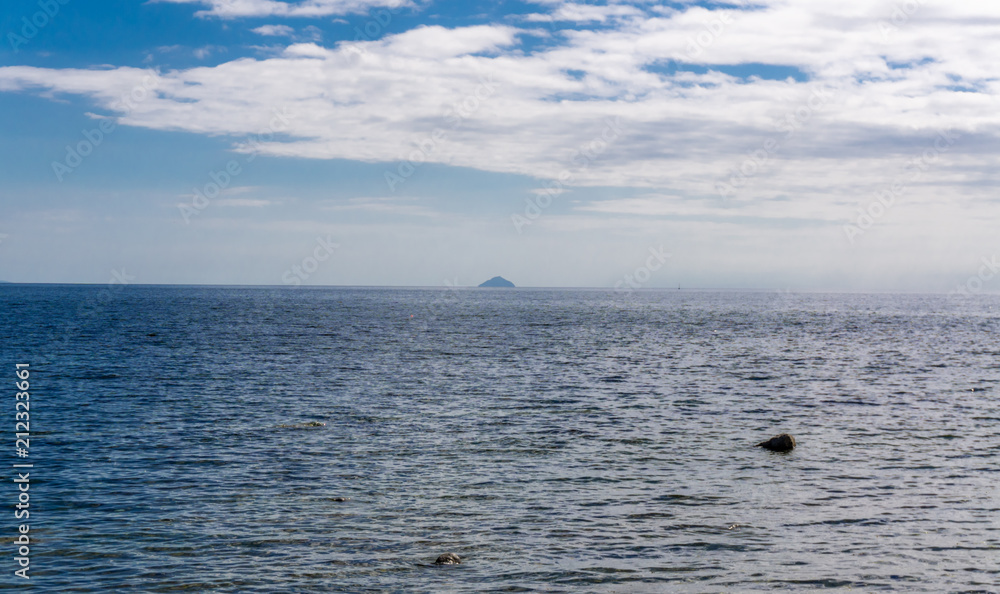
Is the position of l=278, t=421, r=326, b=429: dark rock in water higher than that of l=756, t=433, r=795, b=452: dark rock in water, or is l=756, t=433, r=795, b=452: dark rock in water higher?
l=278, t=421, r=326, b=429: dark rock in water

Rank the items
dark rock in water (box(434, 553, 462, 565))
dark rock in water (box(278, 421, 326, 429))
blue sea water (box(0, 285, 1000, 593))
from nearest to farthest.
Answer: blue sea water (box(0, 285, 1000, 593)) → dark rock in water (box(434, 553, 462, 565)) → dark rock in water (box(278, 421, 326, 429))

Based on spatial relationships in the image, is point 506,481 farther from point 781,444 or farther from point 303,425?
point 303,425

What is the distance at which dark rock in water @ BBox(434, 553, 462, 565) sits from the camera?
59.9 feet

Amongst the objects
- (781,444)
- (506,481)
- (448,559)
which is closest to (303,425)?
(506,481)

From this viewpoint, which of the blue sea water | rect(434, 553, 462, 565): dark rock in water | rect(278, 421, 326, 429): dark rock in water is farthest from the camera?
rect(278, 421, 326, 429): dark rock in water

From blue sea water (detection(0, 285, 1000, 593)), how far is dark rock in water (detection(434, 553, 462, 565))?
1.04ft

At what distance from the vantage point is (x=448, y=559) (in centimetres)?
1834

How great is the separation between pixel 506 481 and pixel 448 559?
790 cm

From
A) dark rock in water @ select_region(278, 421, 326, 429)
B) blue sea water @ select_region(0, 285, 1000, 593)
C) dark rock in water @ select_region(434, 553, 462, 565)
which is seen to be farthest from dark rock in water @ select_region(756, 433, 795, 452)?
dark rock in water @ select_region(278, 421, 326, 429)

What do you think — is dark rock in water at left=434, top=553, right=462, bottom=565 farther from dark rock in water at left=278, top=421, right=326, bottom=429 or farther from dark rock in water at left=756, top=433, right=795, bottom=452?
dark rock in water at left=278, top=421, right=326, bottom=429

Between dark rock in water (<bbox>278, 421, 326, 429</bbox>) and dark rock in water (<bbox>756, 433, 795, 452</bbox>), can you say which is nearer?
dark rock in water (<bbox>756, 433, 795, 452</bbox>)

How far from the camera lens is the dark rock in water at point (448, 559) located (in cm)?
1825

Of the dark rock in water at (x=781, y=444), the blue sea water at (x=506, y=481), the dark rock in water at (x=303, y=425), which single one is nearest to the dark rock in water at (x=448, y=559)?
the blue sea water at (x=506, y=481)

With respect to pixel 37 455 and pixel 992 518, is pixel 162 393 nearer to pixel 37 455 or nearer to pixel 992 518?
pixel 37 455
